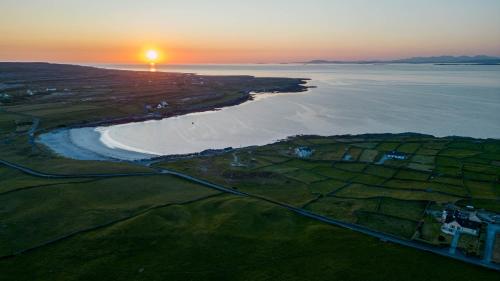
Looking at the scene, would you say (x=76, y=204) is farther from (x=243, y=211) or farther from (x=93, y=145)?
(x=93, y=145)

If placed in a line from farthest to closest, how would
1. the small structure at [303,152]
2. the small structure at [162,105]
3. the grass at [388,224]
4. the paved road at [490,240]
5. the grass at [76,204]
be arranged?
the small structure at [162,105] < the small structure at [303,152] < the grass at [388,224] < the grass at [76,204] < the paved road at [490,240]

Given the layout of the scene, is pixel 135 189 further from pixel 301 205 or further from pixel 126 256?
pixel 301 205

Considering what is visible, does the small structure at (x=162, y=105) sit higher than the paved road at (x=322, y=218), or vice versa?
the small structure at (x=162, y=105)

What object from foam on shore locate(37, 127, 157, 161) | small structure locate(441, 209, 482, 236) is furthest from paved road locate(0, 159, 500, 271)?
foam on shore locate(37, 127, 157, 161)

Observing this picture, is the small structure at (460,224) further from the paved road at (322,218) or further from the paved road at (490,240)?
the paved road at (322,218)

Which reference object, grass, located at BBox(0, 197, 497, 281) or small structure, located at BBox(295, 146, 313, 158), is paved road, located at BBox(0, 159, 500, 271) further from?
small structure, located at BBox(295, 146, 313, 158)

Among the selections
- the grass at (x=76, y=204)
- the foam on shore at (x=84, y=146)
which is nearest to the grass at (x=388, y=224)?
the grass at (x=76, y=204)
